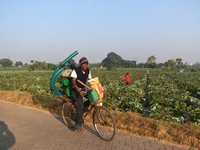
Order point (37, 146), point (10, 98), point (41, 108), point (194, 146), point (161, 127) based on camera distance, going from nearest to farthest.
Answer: point (194, 146), point (37, 146), point (161, 127), point (41, 108), point (10, 98)

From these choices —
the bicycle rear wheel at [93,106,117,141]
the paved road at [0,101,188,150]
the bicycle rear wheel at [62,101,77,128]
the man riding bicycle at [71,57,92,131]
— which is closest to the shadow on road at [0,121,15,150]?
the paved road at [0,101,188,150]

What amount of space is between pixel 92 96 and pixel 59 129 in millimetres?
1674

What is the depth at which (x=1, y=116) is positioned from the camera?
538 cm

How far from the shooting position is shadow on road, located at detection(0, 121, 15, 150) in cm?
334

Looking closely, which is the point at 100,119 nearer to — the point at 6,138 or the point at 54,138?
the point at 54,138

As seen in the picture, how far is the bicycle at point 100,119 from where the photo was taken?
3545 millimetres

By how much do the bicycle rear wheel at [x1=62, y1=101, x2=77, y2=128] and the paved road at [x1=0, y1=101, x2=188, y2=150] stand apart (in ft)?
0.64

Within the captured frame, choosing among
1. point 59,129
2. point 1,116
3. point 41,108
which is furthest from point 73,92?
point 1,116

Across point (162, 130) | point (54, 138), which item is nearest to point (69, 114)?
point (54, 138)

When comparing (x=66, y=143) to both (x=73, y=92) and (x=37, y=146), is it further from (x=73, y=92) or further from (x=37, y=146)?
(x=73, y=92)

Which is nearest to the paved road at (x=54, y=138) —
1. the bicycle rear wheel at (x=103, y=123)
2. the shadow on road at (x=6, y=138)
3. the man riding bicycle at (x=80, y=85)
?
the shadow on road at (x=6, y=138)

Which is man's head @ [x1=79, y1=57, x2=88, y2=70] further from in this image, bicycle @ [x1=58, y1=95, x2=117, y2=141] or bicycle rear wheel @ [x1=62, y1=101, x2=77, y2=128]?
bicycle rear wheel @ [x1=62, y1=101, x2=77, y2=128]

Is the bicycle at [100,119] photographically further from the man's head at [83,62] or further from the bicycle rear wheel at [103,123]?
the man's head at [83,62]

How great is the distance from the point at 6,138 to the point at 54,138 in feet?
3.95
